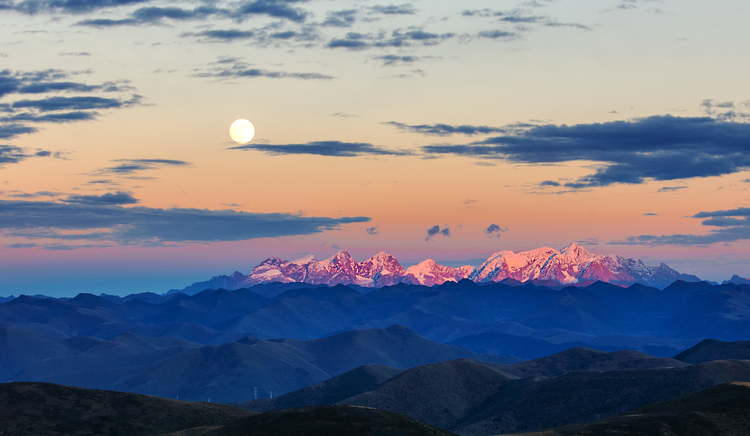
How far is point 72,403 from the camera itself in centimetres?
13962

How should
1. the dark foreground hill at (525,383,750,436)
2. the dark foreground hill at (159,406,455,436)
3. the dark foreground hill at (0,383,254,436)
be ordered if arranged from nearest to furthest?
the dark foreground hill at (159,406,455,436)
the dark foreground hill at (525,383,750,436)
the dark foreground hill at (0,383,254,436)

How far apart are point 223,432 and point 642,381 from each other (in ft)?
436

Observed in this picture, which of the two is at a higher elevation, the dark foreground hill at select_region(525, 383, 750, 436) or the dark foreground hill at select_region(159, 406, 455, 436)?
the dark foreground hill at select_region(159, 406, 455, 436)

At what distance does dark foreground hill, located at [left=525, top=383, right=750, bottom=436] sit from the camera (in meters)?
115

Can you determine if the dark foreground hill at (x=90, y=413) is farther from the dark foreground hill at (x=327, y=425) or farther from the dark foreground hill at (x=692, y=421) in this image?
the dark foreground hill at (x=692, y=421)

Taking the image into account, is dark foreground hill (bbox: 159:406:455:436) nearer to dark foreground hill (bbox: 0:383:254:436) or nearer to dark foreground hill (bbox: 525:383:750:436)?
dark foreground hill (bbox: 0:383:254:436)

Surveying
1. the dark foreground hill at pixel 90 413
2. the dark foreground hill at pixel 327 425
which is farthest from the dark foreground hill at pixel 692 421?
the dark foreground hill at pixel 90 413

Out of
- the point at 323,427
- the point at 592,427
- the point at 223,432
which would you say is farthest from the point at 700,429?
the point at 223,432

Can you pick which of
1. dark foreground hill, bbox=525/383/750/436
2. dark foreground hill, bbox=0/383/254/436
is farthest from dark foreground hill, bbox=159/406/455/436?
dark foreground hill, bbox=525/383/750/436

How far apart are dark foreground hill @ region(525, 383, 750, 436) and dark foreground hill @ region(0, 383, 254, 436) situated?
2581 inches

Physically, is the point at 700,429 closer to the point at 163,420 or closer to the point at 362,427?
the point at 362,427

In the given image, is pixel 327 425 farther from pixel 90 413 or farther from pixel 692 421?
pixel 90 413

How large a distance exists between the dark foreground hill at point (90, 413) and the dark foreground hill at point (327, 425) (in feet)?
101

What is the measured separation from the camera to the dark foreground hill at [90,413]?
5162 inches
